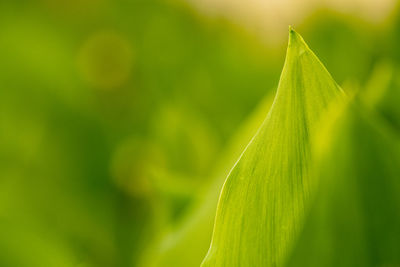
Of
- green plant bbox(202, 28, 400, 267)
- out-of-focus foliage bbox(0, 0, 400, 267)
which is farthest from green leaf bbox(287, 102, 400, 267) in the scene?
out-of-focus foliage bbox(0, 0, 400, 267)

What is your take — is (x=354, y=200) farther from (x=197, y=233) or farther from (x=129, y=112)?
(x=129, y=112)

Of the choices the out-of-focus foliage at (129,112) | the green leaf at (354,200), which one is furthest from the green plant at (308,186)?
the out-of-focus foliage at (129,112)

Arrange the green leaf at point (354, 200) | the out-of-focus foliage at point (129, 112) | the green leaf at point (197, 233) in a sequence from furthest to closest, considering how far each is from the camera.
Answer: the out-of-focus foliage at point (129, 112)
the green leaf at point (197, 233)
the green leaf at point (354, 200)

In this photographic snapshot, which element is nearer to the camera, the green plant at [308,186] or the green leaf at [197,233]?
the green plant at [308,186]

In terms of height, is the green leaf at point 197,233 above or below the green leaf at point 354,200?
below

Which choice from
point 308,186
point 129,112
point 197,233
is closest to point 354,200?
point 308,186

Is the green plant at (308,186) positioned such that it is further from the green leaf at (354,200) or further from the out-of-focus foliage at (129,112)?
the out-of-focus foliage at (129,112)

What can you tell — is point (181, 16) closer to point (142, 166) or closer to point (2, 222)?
point (142, 166)
